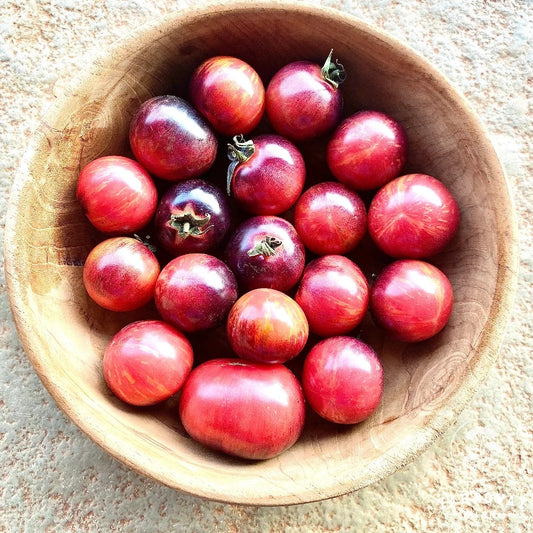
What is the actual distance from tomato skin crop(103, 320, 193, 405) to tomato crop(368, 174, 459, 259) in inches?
17.6

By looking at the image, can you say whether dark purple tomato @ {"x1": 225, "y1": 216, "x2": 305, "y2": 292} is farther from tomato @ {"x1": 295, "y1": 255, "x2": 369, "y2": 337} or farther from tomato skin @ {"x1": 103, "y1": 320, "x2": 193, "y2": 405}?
tomato skin @ {"x1": 103, "y1": 320, "x2": 193, "y2": 405}

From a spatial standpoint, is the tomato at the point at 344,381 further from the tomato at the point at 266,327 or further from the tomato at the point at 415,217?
the tomato at the point at 415,217

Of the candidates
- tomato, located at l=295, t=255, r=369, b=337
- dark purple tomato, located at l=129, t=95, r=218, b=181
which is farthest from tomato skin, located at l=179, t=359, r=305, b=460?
dark purple tomato, located at l=129, t=95, r=218, b=181

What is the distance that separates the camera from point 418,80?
1.04 meters

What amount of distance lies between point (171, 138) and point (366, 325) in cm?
53

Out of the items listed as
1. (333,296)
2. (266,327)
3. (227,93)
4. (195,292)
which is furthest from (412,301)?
(227,93)

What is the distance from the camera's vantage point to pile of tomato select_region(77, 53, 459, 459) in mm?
966

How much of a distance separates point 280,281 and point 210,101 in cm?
36

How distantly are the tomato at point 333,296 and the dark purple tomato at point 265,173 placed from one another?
0.15 meters

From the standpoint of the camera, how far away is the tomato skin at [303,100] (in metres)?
1.06

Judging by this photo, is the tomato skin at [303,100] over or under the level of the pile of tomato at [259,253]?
over

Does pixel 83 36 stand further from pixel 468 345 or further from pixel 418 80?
pixel 468 345

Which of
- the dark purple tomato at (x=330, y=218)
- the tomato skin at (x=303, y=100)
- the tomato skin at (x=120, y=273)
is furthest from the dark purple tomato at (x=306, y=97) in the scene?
the tomato skin at (x=120, y=273)

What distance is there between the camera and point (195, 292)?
3.25ft
